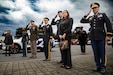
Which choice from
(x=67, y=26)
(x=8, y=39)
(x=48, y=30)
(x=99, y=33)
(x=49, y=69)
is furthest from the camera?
(x=8, y=39)

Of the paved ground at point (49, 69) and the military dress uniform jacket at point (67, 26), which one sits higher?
the military dress uniform jacket at point (67, 26)

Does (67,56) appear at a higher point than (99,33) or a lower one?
lower

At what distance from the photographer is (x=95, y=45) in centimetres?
470

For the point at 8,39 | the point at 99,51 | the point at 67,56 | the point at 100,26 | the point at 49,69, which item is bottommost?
the point at 49,69

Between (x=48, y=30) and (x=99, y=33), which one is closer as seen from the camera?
(x=99, y=33)

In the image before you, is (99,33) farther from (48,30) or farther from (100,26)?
(48,30)

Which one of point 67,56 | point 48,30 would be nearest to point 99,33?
point 67,56

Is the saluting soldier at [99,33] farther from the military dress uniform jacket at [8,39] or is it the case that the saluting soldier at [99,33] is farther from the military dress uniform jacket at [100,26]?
the military dress uniform jacket at [8,39]

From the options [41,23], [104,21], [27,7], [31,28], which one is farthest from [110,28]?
[31,28]

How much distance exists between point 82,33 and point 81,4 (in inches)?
233

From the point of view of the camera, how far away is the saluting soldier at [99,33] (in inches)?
176

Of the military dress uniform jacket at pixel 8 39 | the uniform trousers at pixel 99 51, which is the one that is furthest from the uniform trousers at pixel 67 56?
the military dress uniform jacket at pixel 8 39

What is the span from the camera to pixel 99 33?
178 inches

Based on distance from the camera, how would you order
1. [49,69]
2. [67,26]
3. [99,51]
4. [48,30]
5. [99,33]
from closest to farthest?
[99,33] < [99,51] < [49,69] < [67,26] < [48,30]
